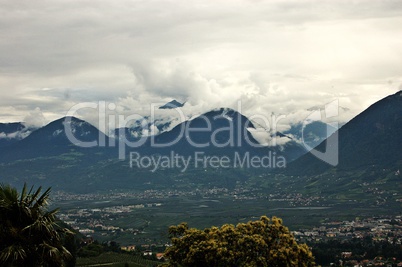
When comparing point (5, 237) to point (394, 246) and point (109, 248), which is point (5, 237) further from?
point (394, 246)

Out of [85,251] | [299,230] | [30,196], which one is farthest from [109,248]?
[30,196]

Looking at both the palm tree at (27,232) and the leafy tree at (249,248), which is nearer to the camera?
the palm tree at (27,232)

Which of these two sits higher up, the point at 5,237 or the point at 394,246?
the point at 5,237

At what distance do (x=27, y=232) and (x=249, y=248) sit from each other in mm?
14262

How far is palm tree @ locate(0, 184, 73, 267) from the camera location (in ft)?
67.8

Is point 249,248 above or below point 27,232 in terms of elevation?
below

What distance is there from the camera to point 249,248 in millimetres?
30828

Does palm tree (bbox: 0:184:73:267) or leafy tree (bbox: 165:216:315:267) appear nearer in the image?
palm tree (bbox: 0:184:73:267)

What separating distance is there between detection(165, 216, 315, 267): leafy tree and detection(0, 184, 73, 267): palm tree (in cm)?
1123

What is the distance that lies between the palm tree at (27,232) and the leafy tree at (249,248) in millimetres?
11225

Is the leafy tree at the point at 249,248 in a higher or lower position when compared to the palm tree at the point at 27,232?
lower

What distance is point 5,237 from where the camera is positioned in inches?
821

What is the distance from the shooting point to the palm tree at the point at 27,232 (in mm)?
20672

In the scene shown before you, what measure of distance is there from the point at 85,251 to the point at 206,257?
78888 millimetres
